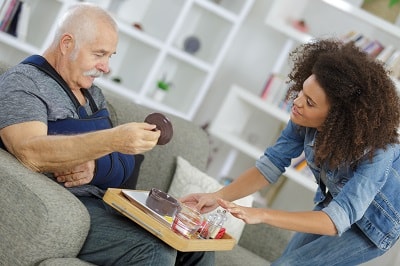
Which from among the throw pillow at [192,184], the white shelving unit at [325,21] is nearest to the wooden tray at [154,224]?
the throw pillow at [192,184]

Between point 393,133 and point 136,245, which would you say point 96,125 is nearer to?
point 136,245

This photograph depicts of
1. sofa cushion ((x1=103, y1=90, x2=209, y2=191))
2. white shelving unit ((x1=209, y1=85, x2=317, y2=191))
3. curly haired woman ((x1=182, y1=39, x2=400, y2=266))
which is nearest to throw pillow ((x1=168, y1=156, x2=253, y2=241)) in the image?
sofa cushion ((x1=103, y1=90, x2=209, y2=191))

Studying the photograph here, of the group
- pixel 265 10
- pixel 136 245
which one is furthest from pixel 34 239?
pixel 265 10

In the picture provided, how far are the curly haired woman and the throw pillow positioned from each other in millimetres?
512

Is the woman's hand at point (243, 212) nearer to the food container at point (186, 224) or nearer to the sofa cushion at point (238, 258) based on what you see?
the food container at point (186, 224)

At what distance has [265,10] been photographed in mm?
4719

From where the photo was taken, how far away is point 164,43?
428cm

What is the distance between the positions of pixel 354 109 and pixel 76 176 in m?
0.85

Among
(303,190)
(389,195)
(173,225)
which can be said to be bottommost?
(303,190)

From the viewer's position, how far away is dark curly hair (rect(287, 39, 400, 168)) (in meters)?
2.06

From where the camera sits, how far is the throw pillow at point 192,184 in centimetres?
283

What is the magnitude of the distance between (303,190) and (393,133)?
251 centimetres

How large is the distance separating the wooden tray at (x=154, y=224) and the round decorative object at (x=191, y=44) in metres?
2.60

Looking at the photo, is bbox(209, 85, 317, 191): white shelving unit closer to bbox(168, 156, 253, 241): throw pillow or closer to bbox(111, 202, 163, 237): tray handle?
bbox(168, 156, 253, 241): throw pillow
